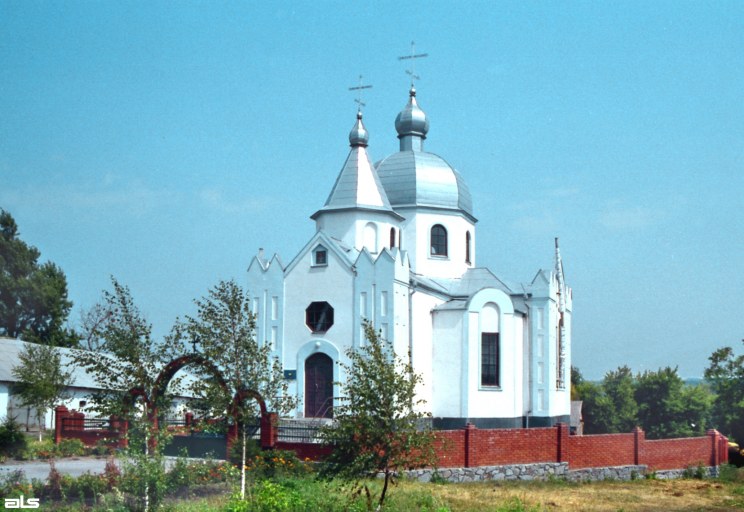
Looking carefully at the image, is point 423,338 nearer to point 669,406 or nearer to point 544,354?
point 544,354

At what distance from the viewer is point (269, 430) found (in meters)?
19.8

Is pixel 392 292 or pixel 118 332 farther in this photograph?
pixel 392 292

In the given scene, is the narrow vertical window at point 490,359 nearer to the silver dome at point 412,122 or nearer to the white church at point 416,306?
the white church at point 416,306

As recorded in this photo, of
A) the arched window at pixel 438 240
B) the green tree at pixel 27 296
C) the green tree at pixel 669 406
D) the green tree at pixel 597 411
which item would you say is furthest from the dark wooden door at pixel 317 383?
the green tree at pixel 27 296

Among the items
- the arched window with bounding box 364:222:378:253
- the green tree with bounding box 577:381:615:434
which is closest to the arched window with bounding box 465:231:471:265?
the arched window with bounding box 364:222:378:253

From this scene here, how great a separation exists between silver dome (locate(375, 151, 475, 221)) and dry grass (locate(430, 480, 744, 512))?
14.1 m

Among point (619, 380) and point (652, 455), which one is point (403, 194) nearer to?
point (652, 455)

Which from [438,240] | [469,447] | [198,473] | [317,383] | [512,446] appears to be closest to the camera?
[198,473]

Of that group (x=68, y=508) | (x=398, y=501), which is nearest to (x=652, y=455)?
(x=398, y=501)

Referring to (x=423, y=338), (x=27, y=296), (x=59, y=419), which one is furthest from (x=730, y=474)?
(x=27, y=296)

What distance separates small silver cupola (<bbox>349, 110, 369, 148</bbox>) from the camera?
108 feet

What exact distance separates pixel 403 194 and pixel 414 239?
72.4 inches

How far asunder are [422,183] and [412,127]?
3231mm

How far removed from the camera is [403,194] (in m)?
34.1
